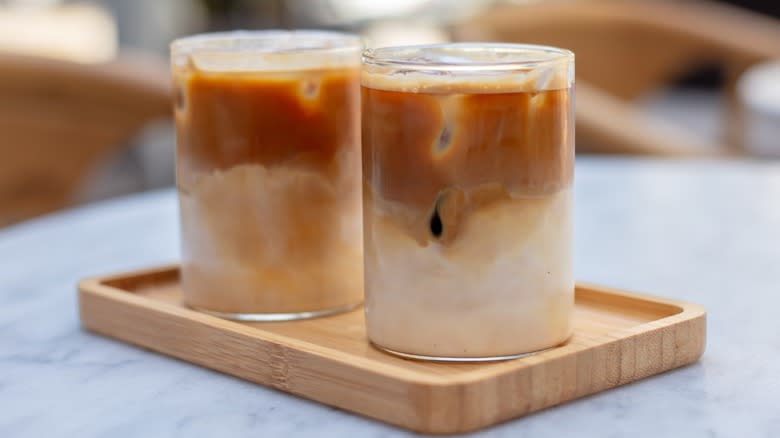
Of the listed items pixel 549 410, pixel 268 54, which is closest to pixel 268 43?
pixel 268 54

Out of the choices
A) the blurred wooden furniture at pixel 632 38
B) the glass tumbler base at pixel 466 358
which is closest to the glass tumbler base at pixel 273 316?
the glass tumbler base at pixel 466 358

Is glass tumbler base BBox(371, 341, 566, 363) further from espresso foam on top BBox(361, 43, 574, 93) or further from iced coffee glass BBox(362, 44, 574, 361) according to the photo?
espresso foam on top BBox(361, 43, 574, 93)

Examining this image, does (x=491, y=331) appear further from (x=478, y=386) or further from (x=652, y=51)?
(x=652, y=51)

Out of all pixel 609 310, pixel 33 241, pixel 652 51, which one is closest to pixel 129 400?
pixel 609 310

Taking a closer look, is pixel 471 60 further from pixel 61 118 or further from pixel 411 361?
pixel 61 118

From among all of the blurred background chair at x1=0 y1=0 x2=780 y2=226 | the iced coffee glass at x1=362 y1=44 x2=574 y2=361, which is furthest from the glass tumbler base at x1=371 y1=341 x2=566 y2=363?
the blurred background chair at x1=0 y1=0 x2=780 y2=226

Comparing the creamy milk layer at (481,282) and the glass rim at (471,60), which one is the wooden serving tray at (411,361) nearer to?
the creamy milk layer at (481,282)
